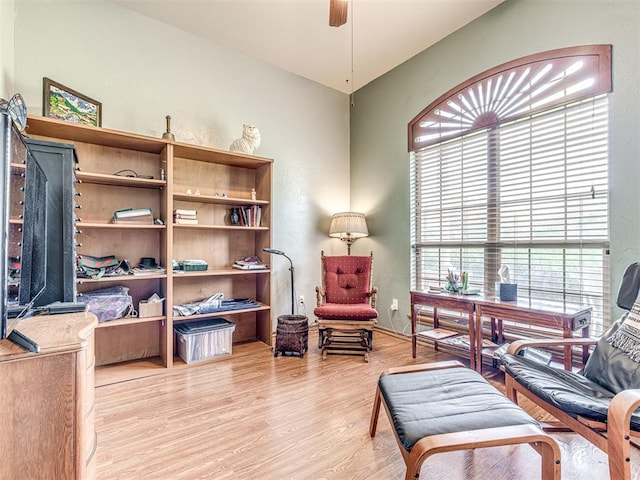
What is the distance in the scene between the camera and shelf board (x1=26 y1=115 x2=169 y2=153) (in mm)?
2201

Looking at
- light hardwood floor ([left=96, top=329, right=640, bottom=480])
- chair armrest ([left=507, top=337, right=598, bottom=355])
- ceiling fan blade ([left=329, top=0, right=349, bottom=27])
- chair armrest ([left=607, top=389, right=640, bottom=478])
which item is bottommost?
light hardwood floor ([left=96, top=329, right=640, bottom=480])

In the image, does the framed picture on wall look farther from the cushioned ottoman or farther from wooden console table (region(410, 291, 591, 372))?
wooden console table (region(410, 291, 591, 372))

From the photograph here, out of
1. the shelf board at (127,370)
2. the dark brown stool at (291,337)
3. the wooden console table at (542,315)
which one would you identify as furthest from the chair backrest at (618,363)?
the shelf board at (127,370)

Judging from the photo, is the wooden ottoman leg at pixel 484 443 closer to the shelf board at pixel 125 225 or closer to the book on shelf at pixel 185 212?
the shelf board at pixel 125 225

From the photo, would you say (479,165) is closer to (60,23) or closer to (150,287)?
(150,287)

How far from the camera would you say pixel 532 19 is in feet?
8.36

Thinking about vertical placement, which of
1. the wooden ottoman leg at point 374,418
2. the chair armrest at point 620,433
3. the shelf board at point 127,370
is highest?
the chair armrest at point 620,433

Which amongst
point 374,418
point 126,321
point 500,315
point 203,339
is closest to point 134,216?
point 126,321

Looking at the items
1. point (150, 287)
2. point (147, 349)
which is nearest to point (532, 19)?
point (150, 287)

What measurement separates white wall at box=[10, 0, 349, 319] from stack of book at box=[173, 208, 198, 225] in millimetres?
723

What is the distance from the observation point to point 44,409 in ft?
3.26

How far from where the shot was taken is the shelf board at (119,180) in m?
2.40

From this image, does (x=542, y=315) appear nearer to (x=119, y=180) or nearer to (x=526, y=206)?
(x=526, y=206)

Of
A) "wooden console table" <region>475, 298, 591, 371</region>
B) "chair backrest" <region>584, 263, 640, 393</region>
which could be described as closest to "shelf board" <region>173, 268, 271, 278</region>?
"wooden console table" <region>475, 298, 591, 371</region>
